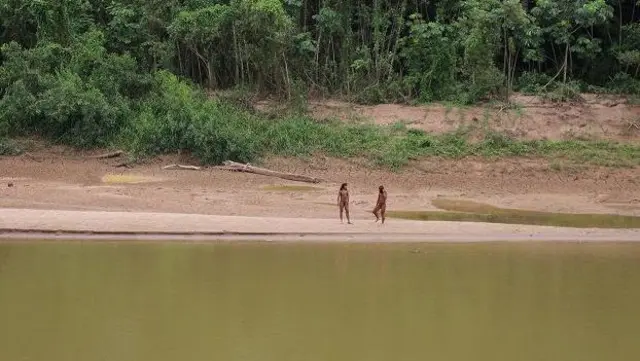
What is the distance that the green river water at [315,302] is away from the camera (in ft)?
27.8

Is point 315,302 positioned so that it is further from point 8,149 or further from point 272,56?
point 272,56

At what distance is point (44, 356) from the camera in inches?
311

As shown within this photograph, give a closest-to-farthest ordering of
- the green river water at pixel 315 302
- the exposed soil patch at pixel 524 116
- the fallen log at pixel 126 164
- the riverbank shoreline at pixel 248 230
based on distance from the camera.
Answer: the green river water at pixel 315 302 < the riverbank shoreline at pixel 248 230 < the fallen log at pixel 126 164 < the exposed soil patch at pixel 524 116

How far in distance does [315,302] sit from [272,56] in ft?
59.7

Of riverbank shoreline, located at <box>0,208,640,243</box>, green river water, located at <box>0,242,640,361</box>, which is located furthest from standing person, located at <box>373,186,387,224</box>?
green river water, located at <box>0,242,640,361</box>

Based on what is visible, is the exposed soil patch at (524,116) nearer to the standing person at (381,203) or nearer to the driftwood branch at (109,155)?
the driftwood branch at (109,155)

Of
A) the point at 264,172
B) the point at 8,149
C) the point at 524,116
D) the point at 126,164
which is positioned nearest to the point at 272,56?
the point at 264,172

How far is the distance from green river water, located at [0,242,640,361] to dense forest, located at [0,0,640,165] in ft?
35.6

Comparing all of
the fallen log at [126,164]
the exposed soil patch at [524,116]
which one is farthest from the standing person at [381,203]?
the exposed soil patch at [524,116]

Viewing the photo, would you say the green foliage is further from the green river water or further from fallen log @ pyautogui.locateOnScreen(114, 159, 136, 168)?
the green river water

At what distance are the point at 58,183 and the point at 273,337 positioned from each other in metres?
14.0

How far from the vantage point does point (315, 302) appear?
411 inches

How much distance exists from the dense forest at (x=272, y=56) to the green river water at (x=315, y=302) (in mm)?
10866

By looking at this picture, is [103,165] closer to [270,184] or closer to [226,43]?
[270,184]
